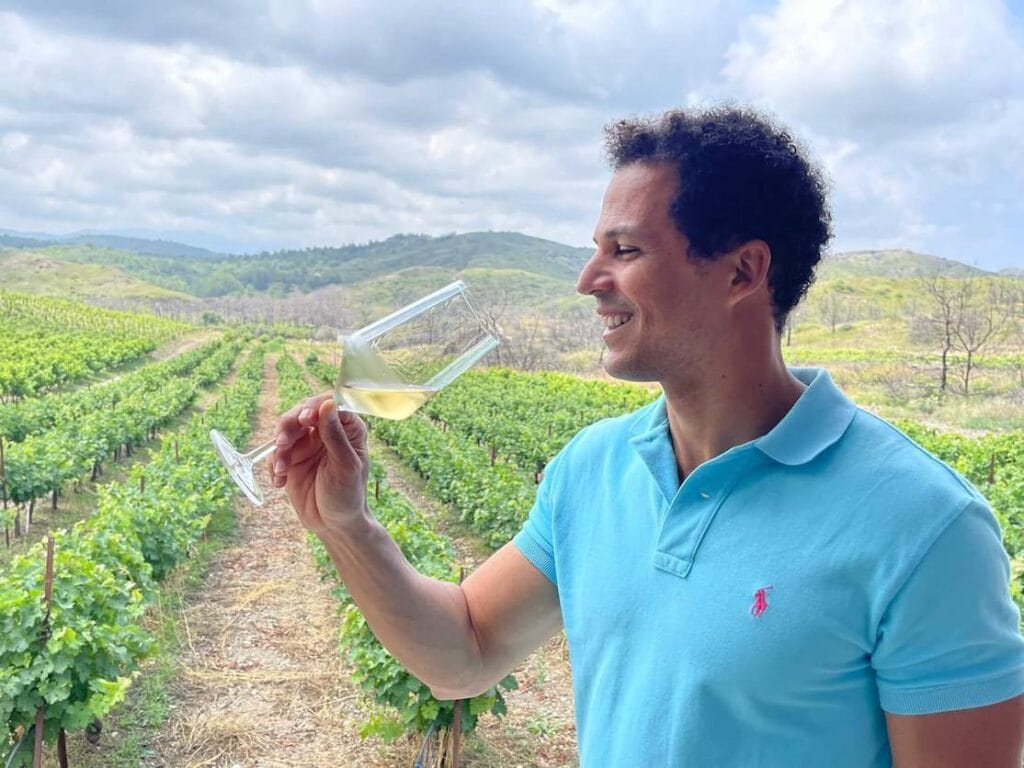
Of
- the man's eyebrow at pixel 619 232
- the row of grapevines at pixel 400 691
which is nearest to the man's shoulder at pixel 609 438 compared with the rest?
the man's eyebrow at pixel 619 232

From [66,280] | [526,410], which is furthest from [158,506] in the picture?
[66,280]

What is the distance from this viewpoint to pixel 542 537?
1.99 metres

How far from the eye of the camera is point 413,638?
6.44 ft

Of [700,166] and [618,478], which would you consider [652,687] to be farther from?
[700,166]

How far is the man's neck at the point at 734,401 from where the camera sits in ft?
5.53

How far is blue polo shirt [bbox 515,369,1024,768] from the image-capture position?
1.28 meters

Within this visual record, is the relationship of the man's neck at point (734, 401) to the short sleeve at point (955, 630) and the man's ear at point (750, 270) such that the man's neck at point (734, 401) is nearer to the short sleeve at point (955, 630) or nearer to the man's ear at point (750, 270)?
the man's ear at point (750, 270)

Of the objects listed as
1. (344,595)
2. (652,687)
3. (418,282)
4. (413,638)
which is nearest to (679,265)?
(652,687)

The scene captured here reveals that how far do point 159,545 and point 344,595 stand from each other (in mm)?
2733

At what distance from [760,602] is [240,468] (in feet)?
4.10

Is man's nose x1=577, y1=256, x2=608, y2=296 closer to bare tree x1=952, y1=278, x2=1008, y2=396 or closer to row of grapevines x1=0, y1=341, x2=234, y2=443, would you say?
row of grapevines x1=0, y1=341, x2=234, y2=443

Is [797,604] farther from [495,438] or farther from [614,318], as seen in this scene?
[495,438]

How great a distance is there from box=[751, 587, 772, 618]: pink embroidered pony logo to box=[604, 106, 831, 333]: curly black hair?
24.6 inches

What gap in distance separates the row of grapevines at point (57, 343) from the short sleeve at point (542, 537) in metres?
26.2
